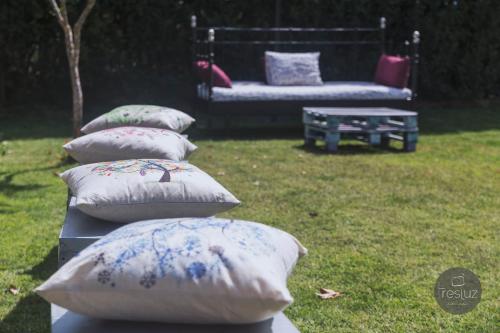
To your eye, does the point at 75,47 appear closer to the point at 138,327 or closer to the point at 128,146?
the point at 128,146

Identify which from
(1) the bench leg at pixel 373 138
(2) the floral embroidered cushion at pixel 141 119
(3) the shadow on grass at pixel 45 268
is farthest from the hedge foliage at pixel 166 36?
(3) the shadow on grass at pixel 45 268

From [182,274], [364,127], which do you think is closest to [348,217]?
[364,127]

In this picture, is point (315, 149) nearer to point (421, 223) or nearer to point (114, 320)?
point (421, 223)

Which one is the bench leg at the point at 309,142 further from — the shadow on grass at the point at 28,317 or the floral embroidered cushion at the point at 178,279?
the floral embroidered cushion at the point at 178,279

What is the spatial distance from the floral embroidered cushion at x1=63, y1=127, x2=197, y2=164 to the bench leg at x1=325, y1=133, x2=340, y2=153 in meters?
3.61

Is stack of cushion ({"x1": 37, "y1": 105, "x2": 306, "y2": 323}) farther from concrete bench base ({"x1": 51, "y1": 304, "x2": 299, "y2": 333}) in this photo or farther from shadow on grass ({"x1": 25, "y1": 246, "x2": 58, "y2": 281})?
shadow on grass ({"x1": 25, "y1": 246, "x2": 58, "y2": 281})

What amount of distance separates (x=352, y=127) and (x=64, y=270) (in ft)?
19.5

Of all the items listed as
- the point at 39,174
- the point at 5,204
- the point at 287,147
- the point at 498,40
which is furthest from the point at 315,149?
the point at 498,40

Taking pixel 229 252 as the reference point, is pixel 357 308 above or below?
below

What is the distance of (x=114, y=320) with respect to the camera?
1.93 m

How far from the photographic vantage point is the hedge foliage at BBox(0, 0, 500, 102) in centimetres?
907

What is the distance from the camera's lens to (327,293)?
3.35 metres

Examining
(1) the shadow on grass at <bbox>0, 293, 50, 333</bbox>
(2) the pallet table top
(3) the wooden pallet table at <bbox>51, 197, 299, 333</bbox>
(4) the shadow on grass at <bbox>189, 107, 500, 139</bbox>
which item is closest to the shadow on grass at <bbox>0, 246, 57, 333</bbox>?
(1) the shadow on grass at <bbox>0, 293, 50, 333</bbox>

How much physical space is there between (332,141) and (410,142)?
753 millimetres
